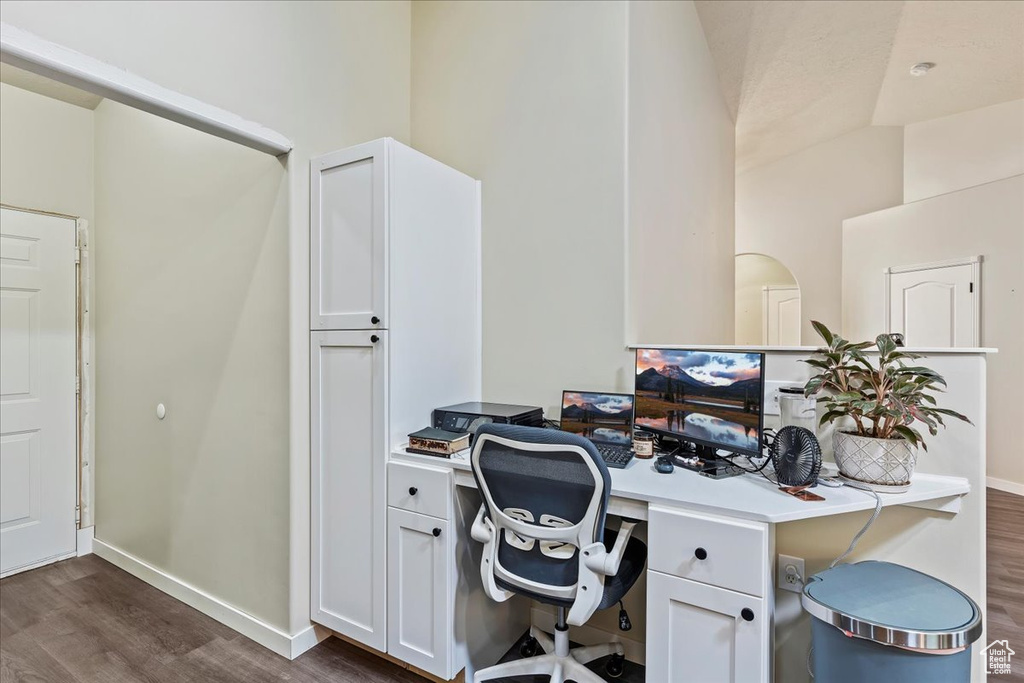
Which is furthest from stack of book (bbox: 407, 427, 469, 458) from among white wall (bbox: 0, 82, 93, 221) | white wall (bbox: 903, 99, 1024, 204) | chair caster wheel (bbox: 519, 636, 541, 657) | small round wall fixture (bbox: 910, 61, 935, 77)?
small round wall fixture (bbox: 910, 61, 935, 77)

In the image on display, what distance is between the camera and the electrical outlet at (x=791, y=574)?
158 cm

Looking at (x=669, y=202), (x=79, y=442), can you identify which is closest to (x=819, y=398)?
(x=669, y=202)

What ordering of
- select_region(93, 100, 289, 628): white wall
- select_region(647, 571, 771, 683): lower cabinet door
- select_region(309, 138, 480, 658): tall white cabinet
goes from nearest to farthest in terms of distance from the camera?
1. select_region(647, 571, 771, 683): lower cabinet door
2. select_region(309, 138, 480, 658): tall white cabinet
3. select_region(93, 100, 289, 628): white wall

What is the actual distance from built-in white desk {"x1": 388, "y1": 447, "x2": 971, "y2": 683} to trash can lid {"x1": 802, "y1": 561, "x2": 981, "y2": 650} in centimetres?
14

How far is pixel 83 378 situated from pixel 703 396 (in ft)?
11.7

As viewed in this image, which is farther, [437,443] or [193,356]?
[193,356]

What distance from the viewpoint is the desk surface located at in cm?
122

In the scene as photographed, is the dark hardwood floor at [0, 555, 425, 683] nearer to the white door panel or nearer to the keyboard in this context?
the white door panel

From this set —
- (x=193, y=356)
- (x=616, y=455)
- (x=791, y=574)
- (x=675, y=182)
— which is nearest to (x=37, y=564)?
(x=193, y=356)

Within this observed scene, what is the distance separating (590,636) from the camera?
206 centimetres

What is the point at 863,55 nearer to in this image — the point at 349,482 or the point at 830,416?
the point at 830,416

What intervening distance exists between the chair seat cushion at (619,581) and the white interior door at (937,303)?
122 inches

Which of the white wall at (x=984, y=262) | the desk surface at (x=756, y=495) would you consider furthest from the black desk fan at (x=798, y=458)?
the white wall at (x=984, y=262)

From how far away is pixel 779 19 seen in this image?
9.87 feet
